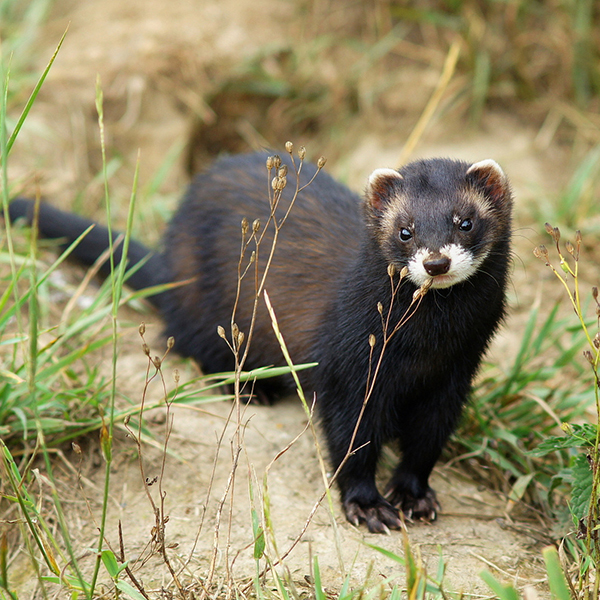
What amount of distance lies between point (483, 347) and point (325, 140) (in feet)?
12.5

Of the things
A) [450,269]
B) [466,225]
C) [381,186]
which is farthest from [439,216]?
[381,186]

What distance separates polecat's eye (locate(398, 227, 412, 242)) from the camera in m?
2.86

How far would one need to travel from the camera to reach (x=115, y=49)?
20.2 feet

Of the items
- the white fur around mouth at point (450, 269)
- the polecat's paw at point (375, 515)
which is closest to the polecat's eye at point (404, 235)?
the white fur around mouth at point (450, 269)

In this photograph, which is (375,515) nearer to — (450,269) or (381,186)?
(450,269)

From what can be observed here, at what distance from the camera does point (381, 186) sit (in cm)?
308

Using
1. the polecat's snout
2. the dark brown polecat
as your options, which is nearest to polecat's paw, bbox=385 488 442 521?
the dark brown polecat

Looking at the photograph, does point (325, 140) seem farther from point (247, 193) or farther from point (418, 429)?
point (418, 429)

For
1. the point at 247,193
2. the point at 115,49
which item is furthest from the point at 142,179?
the point at 247,193

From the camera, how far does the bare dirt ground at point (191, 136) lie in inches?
135

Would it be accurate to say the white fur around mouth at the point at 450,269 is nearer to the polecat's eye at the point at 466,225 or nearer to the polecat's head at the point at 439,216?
the polecat's head at the point at 439,216

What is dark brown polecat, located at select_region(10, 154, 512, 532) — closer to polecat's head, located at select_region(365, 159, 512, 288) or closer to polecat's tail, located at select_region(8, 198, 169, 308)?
polecat's head, located at select_region(365, 159, 512, 288)

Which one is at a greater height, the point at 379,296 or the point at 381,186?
the point at 381,186

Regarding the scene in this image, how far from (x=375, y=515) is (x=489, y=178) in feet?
4.75
